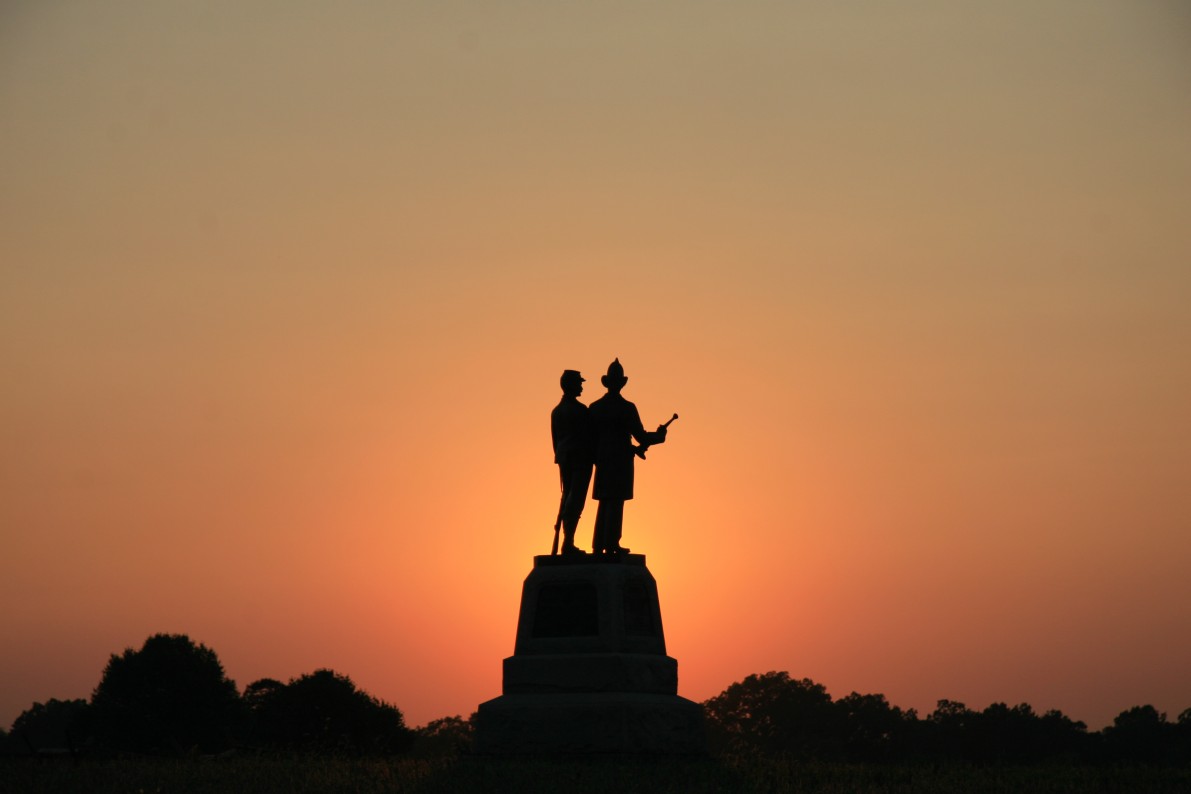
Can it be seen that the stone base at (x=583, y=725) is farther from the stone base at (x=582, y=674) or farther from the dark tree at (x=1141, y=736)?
the dark tree at (x=1141, y=736)

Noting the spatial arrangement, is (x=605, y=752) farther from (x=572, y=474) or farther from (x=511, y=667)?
(x=572, y=474)

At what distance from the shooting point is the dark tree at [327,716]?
42.6 metres

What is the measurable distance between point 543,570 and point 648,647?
84.3 inches

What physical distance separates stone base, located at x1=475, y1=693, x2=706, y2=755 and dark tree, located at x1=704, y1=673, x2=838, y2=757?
39.2 meters

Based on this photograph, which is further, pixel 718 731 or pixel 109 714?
pixel 718 731

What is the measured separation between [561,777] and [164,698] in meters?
32.5

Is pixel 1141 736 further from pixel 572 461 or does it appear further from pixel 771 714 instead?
pixel 572 461

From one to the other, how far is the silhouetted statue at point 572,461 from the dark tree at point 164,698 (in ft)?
83.7

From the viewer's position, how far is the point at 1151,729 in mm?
53125

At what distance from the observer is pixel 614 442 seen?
27.7 metres

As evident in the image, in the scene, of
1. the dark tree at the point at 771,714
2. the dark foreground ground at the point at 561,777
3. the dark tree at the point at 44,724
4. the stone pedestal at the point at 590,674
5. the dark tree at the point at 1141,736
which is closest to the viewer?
the dark foreground ground at the point at 561,777

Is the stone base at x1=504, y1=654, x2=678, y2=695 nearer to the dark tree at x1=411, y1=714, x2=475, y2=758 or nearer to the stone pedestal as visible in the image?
the stone pedestal

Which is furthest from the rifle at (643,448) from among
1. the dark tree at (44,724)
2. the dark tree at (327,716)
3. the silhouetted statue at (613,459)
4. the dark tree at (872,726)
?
the dark tree at (44,724)

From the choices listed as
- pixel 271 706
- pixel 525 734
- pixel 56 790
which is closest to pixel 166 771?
pixel 56 790
